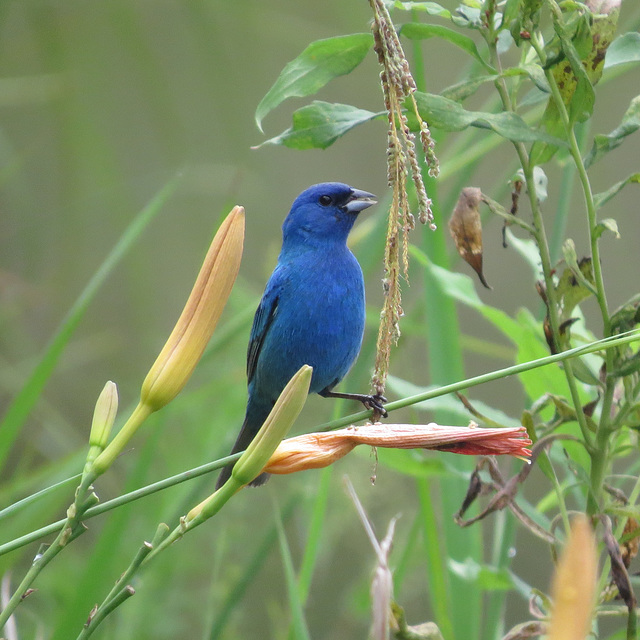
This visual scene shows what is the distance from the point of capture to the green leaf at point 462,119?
44.4 inches

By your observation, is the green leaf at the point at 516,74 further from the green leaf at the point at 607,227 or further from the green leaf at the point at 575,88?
the green leaf at the point at 607,227

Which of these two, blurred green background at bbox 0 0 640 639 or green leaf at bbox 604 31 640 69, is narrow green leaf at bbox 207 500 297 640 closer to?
blurred green background at bbox 0 0 640 639

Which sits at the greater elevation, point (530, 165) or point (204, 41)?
point (204, 41)

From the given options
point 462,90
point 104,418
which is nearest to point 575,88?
point 462,90

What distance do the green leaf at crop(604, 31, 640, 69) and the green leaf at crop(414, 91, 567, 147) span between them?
7.1 inches

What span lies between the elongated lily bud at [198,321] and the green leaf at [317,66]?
16.1 inches

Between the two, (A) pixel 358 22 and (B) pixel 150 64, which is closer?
(A) pixel 358 22

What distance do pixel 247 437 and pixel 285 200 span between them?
101 inches

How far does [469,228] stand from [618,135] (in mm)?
247

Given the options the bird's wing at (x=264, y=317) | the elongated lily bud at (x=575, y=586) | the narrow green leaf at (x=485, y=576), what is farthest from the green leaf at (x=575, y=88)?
the bird's wing at (x=264, y=317)

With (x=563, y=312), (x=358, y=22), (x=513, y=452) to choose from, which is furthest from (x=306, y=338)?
(x=513, y=452)

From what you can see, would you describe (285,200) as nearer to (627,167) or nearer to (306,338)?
(627,167)

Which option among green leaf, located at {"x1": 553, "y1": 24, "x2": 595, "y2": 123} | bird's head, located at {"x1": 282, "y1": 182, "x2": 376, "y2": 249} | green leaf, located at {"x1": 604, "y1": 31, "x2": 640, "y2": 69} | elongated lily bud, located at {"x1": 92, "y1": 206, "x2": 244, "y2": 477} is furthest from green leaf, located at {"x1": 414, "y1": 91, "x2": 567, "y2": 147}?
bird's head, located at {"x1": 282, "y1": 182, "x2": 376, "y2": 249}

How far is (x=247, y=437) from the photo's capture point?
2.40 m
